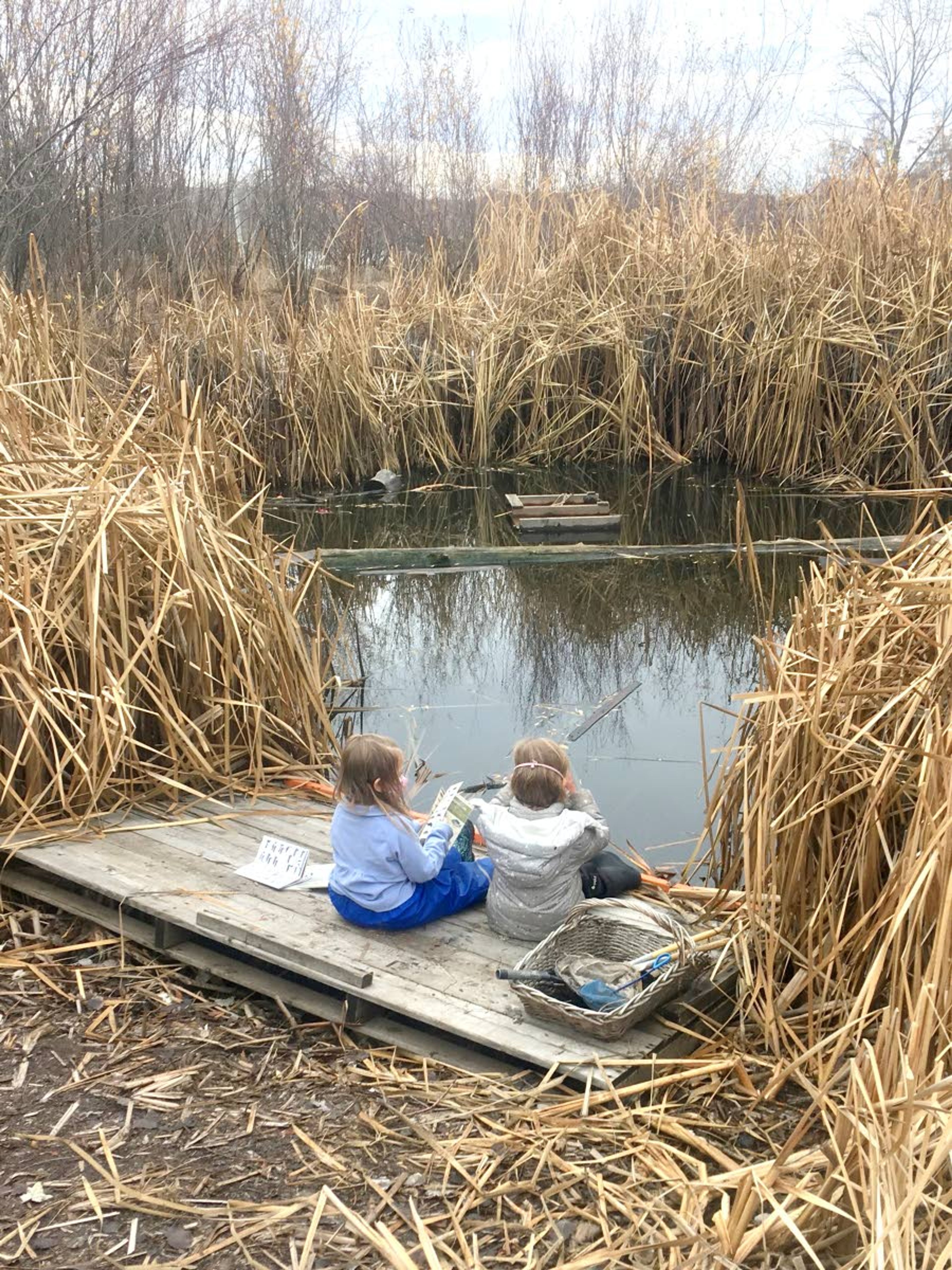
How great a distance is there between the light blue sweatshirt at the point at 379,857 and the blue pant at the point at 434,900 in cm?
2

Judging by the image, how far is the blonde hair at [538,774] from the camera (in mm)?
3506

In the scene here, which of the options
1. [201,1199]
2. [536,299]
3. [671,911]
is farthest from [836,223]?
[201,1199]

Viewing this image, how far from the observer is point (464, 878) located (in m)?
3.71

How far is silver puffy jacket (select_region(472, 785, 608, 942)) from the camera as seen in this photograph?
347 centimetres

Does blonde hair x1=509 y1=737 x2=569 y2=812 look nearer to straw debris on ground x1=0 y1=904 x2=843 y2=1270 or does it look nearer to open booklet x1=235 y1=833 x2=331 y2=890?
open booklet x1=235 y1=833 x2=331 y2=890

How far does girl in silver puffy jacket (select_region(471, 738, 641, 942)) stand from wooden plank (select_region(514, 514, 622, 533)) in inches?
231

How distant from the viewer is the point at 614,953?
3.39m

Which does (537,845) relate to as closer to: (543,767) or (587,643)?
(543,767)

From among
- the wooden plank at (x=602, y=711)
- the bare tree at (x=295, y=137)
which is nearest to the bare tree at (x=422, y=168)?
the bare tree at (x=295, y=137)

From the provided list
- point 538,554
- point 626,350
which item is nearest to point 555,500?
point 538,554

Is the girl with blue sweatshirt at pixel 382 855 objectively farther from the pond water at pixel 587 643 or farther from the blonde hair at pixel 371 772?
the pond water at pixel 587 643

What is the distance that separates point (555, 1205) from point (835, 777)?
3.99ft

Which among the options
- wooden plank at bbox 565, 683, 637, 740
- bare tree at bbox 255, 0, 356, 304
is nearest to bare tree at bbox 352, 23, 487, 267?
bare tree at bbox 255, 0, 356, 304

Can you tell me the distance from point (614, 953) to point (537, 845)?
34 centimetres
